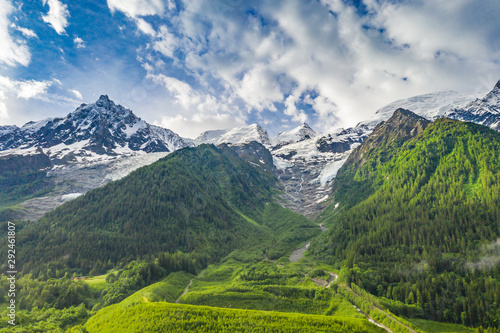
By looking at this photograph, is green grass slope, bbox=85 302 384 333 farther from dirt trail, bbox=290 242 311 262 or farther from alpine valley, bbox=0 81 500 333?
dirt trail, bbox=290 242 311 262

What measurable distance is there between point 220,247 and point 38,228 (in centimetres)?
11800

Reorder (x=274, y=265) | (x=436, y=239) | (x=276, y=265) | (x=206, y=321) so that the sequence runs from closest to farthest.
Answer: (x=206, y=321) → (x=436, y=239) → (x=274, y=265) → (x=276, y=265)

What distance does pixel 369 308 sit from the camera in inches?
3260

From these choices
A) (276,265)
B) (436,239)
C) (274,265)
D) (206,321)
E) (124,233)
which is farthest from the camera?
(124,233)

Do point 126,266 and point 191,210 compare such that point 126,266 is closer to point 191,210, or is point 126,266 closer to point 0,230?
point 191,210

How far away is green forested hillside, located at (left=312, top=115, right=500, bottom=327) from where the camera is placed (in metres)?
84.1

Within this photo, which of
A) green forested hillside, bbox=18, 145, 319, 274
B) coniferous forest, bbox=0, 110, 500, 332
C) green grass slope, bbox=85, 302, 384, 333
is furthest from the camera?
green forested hillside, bbox=18, 145, 319, 274

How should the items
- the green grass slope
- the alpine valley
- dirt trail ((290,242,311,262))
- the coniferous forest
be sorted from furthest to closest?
1. dirt trail ((290,242,311,262))
2. the coniferous forest
3. the alpine valley
4. the green grass slope

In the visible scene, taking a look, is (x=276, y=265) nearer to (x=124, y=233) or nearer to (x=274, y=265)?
(x=274, y=265)

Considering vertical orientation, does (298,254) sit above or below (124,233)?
below

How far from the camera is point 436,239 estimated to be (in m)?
118

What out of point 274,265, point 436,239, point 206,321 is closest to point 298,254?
point 274,265

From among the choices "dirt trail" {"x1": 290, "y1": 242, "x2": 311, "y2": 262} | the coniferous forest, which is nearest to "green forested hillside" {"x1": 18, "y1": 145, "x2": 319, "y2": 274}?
the coniferous forest

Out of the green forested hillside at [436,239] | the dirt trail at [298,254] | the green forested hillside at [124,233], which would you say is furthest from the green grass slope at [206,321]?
the dirt trail at [298,254]
